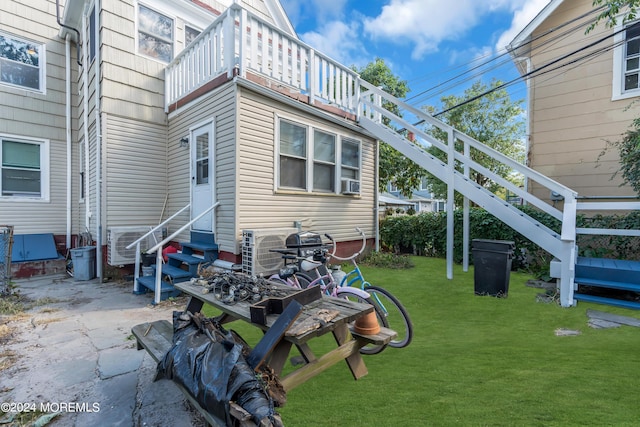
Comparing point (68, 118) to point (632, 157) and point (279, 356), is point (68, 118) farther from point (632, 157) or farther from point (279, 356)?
point (632, 157)

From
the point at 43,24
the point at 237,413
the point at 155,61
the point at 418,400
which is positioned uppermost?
the point at 43,24

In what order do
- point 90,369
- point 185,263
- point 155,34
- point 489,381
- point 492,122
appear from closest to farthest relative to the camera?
point 489,381, point 90,369, point 185,263, point 155,34, point 492,122

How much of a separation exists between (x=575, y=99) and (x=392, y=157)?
542 cm

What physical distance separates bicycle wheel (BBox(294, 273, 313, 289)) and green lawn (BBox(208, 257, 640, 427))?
782 mm

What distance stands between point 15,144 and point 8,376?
6.47 meters

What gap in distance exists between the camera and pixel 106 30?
5.96 m

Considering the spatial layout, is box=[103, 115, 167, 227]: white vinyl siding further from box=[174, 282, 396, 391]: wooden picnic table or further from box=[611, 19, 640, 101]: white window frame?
box=[611, 19, 640, 101]: white window frame

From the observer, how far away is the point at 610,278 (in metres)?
4.26

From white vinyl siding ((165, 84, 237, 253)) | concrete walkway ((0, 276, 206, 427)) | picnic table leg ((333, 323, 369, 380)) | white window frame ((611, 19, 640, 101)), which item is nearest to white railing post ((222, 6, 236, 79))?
white vinyl siding ((165, 84, 237, 253))

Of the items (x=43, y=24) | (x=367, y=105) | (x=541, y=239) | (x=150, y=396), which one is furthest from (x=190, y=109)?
(x=541, y=239)

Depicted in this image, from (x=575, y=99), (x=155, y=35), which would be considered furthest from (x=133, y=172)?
(x=575, y=99)

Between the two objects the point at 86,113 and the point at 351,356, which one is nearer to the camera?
the point at 351,356

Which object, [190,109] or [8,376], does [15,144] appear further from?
[8,376]

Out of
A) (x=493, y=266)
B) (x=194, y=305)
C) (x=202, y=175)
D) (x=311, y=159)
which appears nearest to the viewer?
(x=194, y=305)
